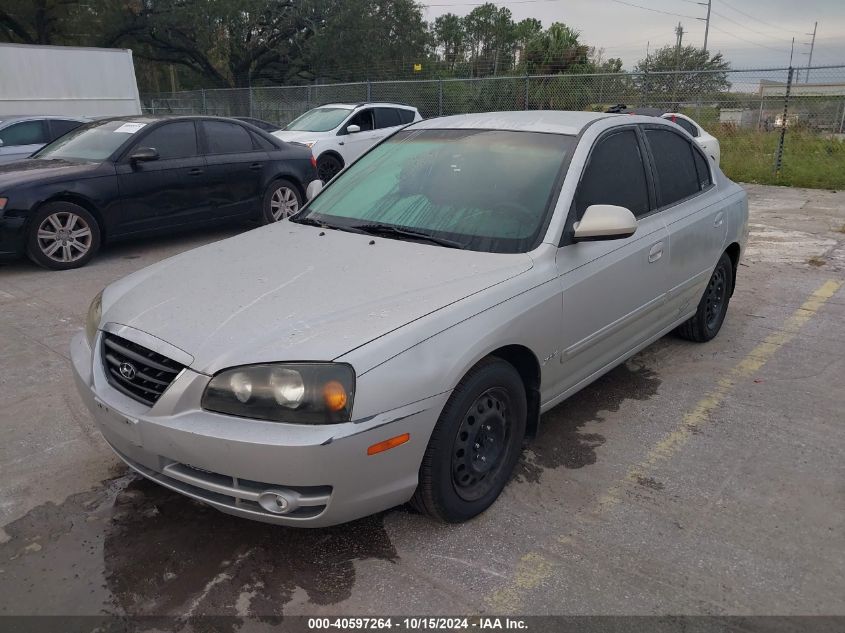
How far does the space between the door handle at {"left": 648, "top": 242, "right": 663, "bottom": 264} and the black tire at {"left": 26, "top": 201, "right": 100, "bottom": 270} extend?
5.77m

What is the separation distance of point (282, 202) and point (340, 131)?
3.70 m

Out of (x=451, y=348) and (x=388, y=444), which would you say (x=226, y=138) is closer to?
(x=451, y=348)

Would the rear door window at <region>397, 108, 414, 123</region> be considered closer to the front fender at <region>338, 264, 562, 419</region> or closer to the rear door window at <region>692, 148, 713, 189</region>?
the rear door window at <region>692, 148, 713, 189</region>

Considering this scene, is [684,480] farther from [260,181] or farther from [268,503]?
[260,181]

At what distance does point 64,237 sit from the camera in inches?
272

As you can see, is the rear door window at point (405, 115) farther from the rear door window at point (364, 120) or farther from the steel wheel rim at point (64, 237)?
the steel wheel rim at point (64, 237)

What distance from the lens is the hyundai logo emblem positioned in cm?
264

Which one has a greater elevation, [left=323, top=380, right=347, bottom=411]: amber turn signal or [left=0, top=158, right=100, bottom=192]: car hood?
[left=0, top=158, right=100, bottom=192]: car hood

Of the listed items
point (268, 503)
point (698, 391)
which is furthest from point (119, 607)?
point (698, 391)

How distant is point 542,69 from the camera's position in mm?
25922

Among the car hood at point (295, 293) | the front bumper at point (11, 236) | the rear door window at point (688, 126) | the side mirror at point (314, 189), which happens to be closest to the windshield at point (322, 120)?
the rear door window at point (688, 126)

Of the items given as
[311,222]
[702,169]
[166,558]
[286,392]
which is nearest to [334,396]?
[286,392]

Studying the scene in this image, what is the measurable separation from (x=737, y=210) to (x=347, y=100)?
18667mm

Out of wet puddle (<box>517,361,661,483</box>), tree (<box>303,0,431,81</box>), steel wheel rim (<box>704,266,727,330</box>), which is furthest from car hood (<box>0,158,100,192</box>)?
tree (<box>303,0,431,81</box>)
